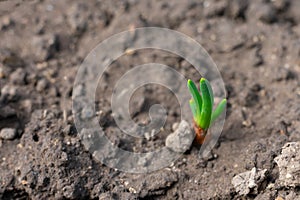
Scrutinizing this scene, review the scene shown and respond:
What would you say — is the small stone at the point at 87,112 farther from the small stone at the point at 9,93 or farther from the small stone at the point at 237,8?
the small stone at the point at 237,8

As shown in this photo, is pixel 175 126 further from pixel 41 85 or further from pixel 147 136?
pixel 41 85

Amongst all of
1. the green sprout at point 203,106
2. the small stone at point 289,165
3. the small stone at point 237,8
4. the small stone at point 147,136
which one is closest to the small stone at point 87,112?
the small stone at point 147,136

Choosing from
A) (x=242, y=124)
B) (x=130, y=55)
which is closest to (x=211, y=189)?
(x=242, y=124)

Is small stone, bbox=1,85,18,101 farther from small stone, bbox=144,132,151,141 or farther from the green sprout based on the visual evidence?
the green sprout

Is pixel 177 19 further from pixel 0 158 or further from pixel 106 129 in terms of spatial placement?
pixel 0 158

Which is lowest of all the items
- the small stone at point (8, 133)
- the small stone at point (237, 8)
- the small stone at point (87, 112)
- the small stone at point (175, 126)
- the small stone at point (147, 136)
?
the small stone at point (147, 136)

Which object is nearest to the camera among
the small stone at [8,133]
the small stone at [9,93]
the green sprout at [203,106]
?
the green sprout at [203,106]
